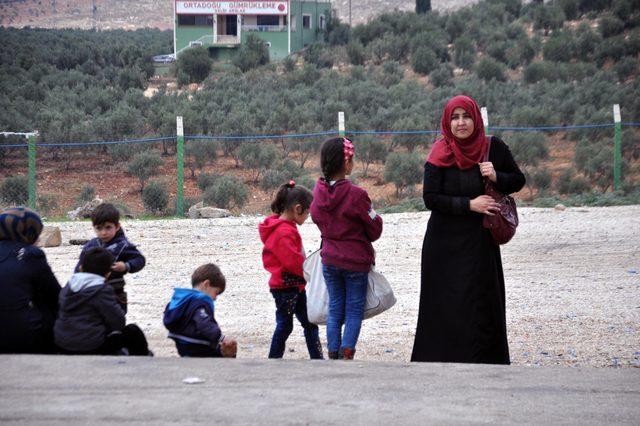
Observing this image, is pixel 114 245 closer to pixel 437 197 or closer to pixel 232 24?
pixel 437 197

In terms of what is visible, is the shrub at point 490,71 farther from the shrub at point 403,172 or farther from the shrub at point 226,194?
the shrub at point 226,194

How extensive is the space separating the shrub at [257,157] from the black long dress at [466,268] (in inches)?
714

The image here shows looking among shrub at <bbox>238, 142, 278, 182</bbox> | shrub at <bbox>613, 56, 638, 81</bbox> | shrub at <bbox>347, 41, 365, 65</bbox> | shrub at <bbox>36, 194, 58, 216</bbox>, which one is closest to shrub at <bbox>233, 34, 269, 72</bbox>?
shrub at <bbox>347, 41, 365, 65</bbox>

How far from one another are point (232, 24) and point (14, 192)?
113 feet

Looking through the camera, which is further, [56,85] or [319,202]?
[56,85]

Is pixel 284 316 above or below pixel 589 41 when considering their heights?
below

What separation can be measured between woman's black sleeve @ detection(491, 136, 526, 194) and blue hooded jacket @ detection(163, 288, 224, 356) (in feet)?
5.88

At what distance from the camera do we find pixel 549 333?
8.15 m

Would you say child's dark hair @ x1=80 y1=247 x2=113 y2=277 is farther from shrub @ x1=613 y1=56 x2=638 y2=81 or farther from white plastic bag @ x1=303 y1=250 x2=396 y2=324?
shrub @ x1=613 y1=56 x2=638 y2=81

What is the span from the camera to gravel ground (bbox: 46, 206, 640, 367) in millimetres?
7730

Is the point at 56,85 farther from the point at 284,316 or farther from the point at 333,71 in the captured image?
the point at 284,316

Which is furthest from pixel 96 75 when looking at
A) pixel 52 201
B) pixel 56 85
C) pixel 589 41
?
pixel 52 201

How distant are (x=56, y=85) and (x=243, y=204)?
21.1 metres

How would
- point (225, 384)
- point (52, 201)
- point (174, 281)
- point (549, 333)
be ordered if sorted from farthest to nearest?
point (52, 201) < point (174, 281) < point (549, 333) < point (225, 384)
